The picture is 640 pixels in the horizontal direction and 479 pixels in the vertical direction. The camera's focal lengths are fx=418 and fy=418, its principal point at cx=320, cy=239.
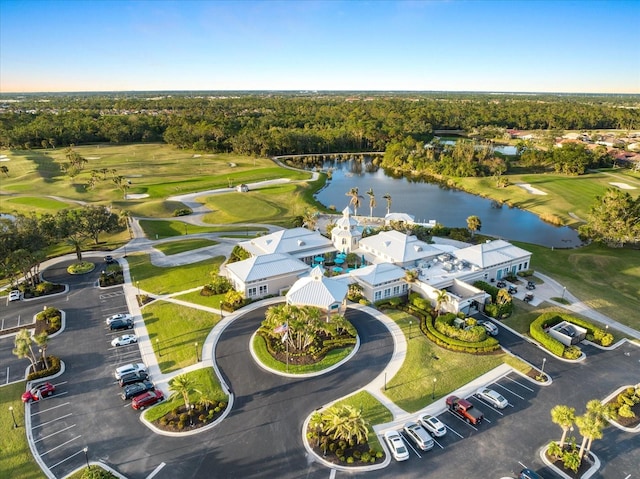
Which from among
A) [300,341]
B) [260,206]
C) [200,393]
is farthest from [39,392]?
[260,206]

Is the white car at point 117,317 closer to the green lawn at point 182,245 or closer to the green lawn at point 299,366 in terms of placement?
the green lawn at point 299,366

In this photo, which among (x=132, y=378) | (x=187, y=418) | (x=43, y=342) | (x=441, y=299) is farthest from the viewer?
(x=441, y=299)

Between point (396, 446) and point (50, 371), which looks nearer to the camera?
point (396, 446)

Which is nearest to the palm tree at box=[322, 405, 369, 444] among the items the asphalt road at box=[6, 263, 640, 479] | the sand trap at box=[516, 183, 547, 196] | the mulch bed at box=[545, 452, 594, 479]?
the asphalt road at box=[6, 263, 640, 479]

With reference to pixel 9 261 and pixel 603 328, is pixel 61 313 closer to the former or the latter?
pixel 9 261

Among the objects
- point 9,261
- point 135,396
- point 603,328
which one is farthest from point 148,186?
point 603,328

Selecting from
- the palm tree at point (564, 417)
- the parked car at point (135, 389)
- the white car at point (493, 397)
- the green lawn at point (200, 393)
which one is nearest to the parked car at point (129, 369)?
the parked car at point (135, 389)

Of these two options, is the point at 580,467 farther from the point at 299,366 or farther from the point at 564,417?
the point at 299,366

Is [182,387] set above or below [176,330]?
above
